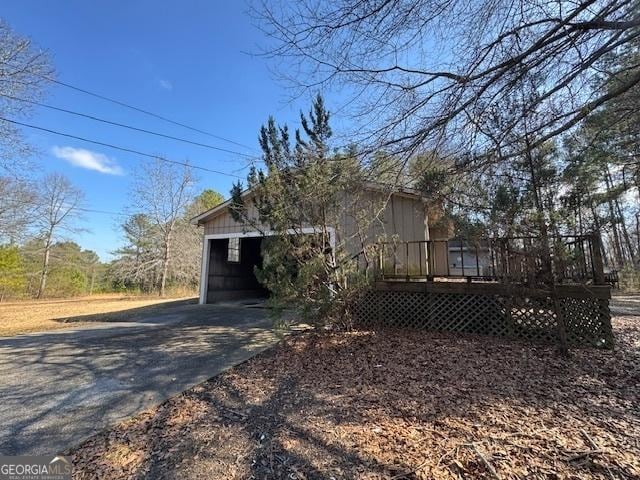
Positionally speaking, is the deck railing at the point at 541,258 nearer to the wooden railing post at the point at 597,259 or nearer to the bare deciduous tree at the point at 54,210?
the wooden railing post at the point at 597,259

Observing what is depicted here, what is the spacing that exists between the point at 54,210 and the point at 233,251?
16253 mm

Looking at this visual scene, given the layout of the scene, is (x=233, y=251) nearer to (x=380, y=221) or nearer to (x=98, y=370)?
(x=380, y=221)

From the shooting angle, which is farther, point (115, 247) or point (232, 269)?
point (115, 247)

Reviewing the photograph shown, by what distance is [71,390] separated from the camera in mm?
3455

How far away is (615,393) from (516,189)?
8.39 ft

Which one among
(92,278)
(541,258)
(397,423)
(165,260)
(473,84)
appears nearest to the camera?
(397,423)

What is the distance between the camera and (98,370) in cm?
411

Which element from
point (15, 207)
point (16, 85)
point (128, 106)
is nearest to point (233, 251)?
point (128, 106)

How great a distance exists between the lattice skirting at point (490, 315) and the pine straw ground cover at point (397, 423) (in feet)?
1.37

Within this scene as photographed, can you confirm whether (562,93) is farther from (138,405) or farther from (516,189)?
(138,405)

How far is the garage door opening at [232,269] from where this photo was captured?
38.9 ft

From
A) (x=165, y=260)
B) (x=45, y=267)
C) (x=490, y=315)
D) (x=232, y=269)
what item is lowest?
(x=490, y=315)

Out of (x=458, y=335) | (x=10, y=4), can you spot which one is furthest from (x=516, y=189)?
(x=10, y=4)

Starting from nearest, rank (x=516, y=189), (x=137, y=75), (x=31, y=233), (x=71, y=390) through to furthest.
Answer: (x=71, y=390), (x=516, y=189), (x=137, y=75), (x=31, y=233)
